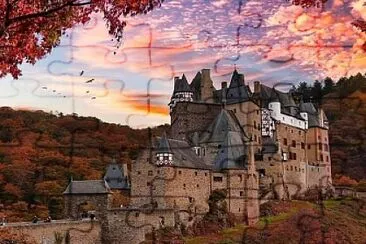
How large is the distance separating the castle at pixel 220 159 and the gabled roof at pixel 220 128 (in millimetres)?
59

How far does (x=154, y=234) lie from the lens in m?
23.3

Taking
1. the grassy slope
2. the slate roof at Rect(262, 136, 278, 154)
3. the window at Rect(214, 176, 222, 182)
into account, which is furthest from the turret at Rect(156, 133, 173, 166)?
the slate roof at Rect(262, 136, 278, 154)

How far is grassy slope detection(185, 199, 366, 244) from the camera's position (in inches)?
835

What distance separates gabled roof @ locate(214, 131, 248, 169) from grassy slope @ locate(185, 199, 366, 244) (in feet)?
9.75

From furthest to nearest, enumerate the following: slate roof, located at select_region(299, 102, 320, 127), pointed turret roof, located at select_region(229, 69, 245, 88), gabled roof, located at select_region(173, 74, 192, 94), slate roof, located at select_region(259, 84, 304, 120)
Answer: slate roof, located at select_region(299, 102, 320, 127)
slate roof, located at select_region(259, 84, 304, 120)
pointed turret roof, located at select_region(229, 69, 245, 88)
gabled roof, located at select_region(173, 74, 192, 94)

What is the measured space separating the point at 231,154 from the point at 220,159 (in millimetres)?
701

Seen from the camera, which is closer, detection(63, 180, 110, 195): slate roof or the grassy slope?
the grassy slope

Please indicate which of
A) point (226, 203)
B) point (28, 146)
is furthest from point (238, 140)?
point (28, 146)

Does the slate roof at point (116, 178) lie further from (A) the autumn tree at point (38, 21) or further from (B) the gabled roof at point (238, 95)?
(A) the autumn tree at point (38, 21)

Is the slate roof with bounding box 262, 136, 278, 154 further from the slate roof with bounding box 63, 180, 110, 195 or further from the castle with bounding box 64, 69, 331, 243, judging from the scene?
the slate roof with bounding box 63, 180, 110, 195

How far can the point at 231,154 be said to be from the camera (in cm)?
2858

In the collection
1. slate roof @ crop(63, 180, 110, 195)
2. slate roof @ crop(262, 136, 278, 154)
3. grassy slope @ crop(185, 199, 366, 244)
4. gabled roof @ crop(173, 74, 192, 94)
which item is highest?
gabled roof @ crop(173, 74, 192, 94)

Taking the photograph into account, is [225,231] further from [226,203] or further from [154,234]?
[154,234]

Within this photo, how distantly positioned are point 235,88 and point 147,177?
1071 centimetres
